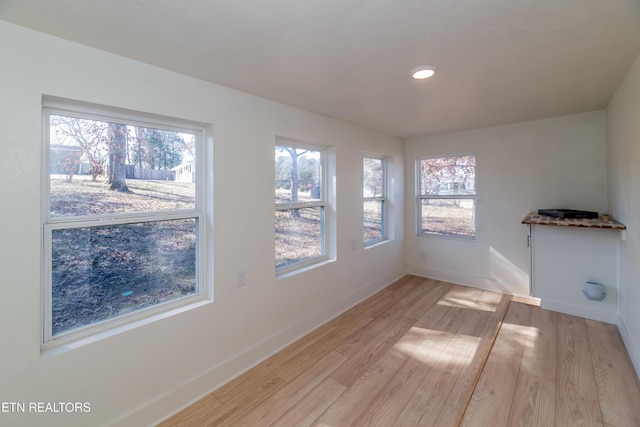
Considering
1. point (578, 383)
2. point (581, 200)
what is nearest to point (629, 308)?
point (578, 383)

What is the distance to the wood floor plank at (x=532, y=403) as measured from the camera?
1.70m

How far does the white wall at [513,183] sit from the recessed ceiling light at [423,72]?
2.43 m

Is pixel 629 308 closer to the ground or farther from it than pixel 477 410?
farther from it

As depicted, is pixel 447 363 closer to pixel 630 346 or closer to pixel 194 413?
pixel 630 346

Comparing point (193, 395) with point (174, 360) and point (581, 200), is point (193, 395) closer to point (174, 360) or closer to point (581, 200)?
point (174, 360)

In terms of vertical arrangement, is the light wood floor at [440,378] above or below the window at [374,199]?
below

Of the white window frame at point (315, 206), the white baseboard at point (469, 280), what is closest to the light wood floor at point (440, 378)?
the white baseboard at point (469, 280)

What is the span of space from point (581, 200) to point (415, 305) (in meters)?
2.37

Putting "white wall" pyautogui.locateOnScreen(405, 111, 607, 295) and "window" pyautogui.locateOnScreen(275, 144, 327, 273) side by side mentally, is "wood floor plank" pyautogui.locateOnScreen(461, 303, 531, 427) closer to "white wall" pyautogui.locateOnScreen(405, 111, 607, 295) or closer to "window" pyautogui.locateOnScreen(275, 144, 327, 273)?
"white wall" pyautogui.locateOnScreen(405, 111, 607, 295)

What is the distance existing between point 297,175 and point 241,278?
125cm

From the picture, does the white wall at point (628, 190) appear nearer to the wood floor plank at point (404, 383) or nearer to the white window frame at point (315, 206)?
the wood floor plank at point (404, 383)

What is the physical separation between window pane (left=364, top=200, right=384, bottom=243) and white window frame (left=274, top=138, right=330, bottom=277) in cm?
87

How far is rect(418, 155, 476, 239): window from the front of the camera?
13.5 ft

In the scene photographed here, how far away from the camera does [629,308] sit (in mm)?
2385
